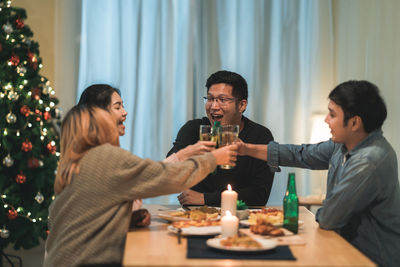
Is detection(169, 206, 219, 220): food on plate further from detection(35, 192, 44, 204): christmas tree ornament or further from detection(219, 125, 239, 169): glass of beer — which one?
detection(35, 192, 44, 204): christmas tree ornament

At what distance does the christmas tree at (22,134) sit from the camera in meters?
3.38

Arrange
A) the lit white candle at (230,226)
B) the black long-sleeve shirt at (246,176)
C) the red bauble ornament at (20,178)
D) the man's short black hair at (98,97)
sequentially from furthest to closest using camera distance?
1. the red bauble ornament at (20,178)
2. the black long-sleeve shirt at (246,176)
3. the man's short black hair at (98,97)
4. the lit white candle at (230,226)

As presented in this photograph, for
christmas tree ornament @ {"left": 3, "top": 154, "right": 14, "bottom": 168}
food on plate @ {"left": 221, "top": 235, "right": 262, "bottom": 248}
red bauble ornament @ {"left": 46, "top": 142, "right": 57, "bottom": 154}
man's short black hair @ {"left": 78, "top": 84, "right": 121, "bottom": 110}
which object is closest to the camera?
food on plate @ {"left": 221, "top": 235, "right": 262, "bottom": 248}

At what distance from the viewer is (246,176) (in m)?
3.19

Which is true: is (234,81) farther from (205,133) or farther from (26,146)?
(26,146)

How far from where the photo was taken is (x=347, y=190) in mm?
2137

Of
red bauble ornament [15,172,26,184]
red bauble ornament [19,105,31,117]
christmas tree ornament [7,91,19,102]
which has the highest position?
christmas tree ornament [7,91,19,102]

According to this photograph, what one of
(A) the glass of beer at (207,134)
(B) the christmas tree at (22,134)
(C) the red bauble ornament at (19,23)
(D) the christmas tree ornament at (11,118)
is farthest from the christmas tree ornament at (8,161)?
(A) the glass of beer at (207,134)

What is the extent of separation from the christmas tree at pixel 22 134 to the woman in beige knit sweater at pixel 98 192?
56.5 inches

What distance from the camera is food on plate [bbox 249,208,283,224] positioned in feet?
7.29

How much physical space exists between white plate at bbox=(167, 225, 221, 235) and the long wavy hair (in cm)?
45

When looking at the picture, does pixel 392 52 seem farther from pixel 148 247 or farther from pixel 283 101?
pixel 148 247

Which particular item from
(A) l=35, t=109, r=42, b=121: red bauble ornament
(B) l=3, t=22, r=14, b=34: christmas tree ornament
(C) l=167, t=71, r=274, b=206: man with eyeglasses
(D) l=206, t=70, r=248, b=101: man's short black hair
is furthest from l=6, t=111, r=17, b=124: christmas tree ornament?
(D) l=206, t=70, r=248, b=101: man's short black hair

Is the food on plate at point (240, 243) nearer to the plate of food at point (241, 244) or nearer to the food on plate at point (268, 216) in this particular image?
the plate of food at point (241, 244)
